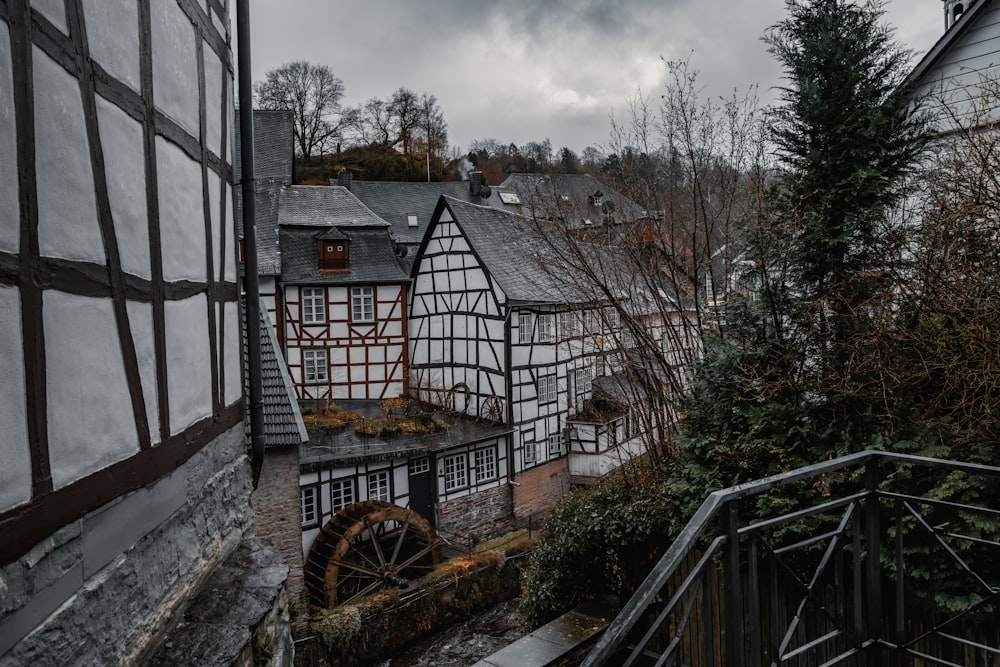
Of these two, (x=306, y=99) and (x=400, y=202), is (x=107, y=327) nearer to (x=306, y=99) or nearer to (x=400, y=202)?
(x=400, y=202)

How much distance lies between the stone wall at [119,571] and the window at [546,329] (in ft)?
46.3

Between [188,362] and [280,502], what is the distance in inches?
319

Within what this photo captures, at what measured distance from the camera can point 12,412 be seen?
1759mm

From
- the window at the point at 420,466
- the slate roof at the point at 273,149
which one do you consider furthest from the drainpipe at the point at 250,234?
the slate roof at the point at 273,149

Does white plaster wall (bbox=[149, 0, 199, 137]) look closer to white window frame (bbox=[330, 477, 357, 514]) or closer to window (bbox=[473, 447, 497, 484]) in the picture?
white window frame (bbox=[330, 477, 357, 514])

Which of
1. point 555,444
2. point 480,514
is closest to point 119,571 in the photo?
point 480,514

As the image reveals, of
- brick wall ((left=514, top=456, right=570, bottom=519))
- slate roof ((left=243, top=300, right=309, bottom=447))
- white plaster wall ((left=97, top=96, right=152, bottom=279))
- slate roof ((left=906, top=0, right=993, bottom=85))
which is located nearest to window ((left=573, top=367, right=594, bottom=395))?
brick wall ((left=514, top=456, right=570, bottom=519))

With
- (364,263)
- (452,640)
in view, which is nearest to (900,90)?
(452,640)

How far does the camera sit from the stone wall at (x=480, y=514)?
53.3ft

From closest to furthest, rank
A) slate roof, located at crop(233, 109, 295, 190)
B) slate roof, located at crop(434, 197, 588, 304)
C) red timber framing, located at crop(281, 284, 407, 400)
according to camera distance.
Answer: slate roof, located at crop(434, 197, 588, 304) → red timber framing, located at crop(281, 284, 407, 400) → slate roof, located at crop(233, 109, 295, 190)

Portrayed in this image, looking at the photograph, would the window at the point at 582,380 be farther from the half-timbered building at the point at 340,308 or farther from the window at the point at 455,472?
the half-timbered building at the point at 340,308

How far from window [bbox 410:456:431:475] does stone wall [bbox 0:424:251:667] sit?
12159mm

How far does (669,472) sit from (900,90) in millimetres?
4290

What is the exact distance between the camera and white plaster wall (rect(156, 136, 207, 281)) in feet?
9.26
